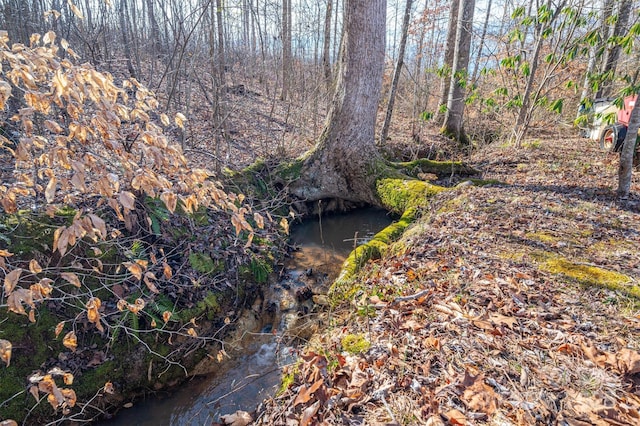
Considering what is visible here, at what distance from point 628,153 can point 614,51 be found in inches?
263

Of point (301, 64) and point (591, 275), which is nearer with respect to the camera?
point (591, 275)

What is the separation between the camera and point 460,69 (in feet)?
32.7

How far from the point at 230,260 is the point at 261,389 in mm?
2117

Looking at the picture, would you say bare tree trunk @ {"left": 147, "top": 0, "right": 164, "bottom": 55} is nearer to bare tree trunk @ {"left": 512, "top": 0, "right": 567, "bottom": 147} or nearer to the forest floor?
the forest floor

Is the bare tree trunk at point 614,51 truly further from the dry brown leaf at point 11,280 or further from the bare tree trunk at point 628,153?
the dry brown leaf at point 11,280

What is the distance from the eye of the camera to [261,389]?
389cm

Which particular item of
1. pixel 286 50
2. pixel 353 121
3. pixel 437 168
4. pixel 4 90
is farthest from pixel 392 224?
pixel 286 50

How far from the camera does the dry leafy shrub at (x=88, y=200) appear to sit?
227 centimetres

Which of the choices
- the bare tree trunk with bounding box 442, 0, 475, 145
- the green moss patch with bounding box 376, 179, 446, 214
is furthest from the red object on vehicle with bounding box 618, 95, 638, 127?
the green moss patch with bounding box 376, 179, 446, 214

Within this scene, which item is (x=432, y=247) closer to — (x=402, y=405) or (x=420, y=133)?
(x=402, y=405)

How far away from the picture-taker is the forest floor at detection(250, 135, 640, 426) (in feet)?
7.08

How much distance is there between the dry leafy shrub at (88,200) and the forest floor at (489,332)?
1409mm

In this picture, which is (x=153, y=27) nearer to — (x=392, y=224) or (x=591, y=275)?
(x=392, y=224)

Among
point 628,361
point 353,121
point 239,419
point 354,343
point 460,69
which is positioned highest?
point 460,69
